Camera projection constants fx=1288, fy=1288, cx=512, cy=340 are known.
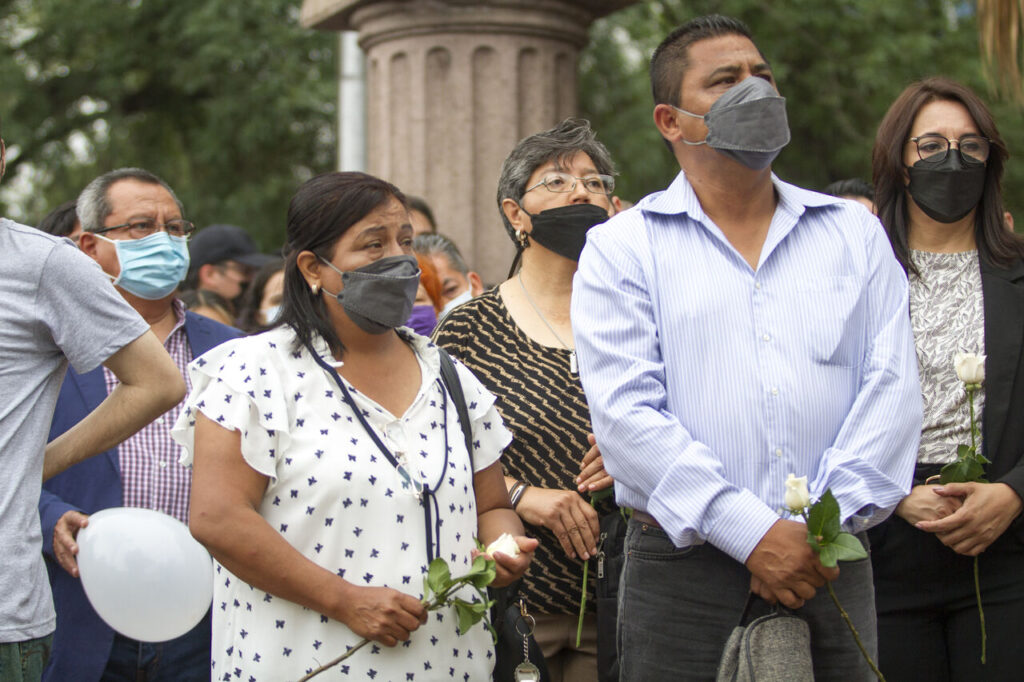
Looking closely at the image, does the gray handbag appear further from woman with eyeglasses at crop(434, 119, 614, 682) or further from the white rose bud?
woman with eyeglasses at crop(434, 119, 614, 682)

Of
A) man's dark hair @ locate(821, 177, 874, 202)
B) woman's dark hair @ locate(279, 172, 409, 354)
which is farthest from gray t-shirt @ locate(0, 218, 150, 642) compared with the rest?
man's dark hair @ locate(821, 177, 874, 202)

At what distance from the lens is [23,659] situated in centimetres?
303

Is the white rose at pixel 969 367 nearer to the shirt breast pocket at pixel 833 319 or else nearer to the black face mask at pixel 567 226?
the shirt breast pocket at pixel 833 319

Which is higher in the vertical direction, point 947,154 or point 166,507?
point 947,154

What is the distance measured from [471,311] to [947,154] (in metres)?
1.59

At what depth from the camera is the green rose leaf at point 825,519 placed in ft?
9.23

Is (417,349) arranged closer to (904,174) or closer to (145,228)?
(145,228)

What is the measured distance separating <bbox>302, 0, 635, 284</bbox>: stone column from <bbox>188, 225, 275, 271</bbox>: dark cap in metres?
0.99

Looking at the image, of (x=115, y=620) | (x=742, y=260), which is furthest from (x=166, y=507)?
(x=742, y=260)

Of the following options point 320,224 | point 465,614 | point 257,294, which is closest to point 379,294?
point 320,224

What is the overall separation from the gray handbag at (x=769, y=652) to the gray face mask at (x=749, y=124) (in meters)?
1.13

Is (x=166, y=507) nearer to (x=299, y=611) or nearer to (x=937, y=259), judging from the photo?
(x=299, y=611)

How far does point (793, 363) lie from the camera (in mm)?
3105

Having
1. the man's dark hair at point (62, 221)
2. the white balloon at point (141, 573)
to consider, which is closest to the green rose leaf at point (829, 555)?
the white balloon at point (141, 573)
